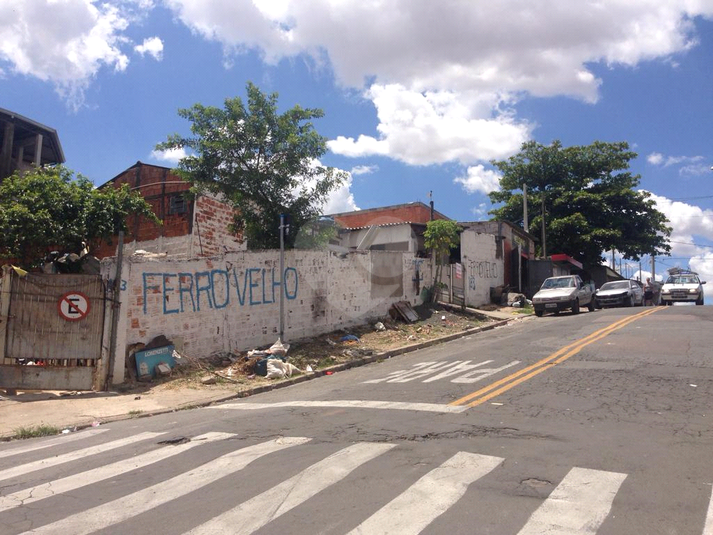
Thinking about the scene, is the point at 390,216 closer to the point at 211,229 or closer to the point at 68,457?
the point at 211,229

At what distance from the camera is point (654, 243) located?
4353cm

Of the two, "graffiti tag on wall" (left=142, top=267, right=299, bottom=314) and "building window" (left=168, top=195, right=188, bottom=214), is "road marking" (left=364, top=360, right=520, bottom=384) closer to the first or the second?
"graffiti tag on wall" (left=142, top=267, right=299, bottom=314)

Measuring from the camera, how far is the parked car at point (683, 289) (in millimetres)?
30453

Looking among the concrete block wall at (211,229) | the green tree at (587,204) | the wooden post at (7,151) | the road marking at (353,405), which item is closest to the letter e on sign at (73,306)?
the road marking at (353,405)

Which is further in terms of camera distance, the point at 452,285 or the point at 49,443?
the point at 452,285

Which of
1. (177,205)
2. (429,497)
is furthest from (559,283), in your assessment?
(429,497)

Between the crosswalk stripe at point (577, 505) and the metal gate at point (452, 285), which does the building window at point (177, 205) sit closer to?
the metal gate at point (452, 285)

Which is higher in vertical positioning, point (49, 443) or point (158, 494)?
point (158, 494)

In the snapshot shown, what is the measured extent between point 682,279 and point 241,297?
90.4 feet

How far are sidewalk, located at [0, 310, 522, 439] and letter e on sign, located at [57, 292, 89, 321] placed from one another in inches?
58.0

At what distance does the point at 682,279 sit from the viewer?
103ft

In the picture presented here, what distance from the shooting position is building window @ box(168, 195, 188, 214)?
20.0 m

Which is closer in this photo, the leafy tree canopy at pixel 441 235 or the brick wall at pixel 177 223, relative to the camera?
the brick wall at pixel 177 223

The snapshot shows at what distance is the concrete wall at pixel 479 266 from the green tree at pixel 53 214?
15934mm
